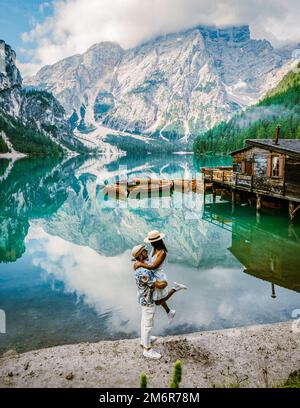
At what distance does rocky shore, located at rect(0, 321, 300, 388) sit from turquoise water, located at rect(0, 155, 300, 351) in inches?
77.6

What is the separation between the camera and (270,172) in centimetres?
2923

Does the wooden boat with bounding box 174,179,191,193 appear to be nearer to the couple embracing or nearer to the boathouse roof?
the boathouse roof

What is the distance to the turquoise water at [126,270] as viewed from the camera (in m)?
12.2

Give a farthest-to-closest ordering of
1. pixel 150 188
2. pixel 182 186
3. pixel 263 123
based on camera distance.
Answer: pixel 263 123, pixel 182 186, pixel 150 188

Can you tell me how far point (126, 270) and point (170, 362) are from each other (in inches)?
416

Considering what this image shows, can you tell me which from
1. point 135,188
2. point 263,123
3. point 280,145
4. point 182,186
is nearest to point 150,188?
point 135,188

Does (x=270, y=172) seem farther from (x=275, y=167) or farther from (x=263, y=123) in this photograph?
(x=263, y=123)

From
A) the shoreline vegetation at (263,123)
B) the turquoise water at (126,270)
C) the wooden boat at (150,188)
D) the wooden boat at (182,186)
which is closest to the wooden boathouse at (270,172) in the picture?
the turquoise water at (126,270)

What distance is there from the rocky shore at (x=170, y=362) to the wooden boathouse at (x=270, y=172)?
1934 cm

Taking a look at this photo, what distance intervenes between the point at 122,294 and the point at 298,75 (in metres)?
171

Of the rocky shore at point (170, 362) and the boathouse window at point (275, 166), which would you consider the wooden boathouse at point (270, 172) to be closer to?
the boathouse window at point (275, 166)

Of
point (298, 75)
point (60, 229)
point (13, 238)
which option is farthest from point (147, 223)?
point (298, 75)
